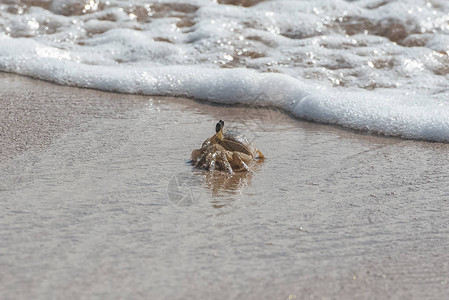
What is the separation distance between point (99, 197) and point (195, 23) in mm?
3825

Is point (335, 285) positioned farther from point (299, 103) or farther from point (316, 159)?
point (299, 103)

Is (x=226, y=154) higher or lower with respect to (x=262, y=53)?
lower

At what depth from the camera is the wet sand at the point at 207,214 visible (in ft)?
6.32

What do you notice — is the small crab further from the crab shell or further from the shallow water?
the shallow water

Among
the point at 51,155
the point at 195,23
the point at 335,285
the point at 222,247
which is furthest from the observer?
the point at 195,23

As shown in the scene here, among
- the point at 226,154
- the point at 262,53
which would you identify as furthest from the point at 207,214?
the point at 262,53

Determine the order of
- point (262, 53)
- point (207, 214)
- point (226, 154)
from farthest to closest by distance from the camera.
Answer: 1. point (262, 53)
2. point (226, 154)
3. point (207, 214)

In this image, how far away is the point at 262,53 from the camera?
5367 mm

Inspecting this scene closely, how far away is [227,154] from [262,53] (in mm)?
2456

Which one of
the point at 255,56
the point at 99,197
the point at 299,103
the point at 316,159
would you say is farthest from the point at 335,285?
the point at 255,56

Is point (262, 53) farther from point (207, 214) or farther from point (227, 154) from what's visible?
point (207, 214)

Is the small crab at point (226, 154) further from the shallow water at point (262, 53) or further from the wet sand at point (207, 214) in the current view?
the shallow water at point (262, 53)

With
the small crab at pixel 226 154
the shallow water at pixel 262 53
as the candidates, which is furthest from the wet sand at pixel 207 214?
the shallow water at pixel 262 53

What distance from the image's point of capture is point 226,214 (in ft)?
8.12
